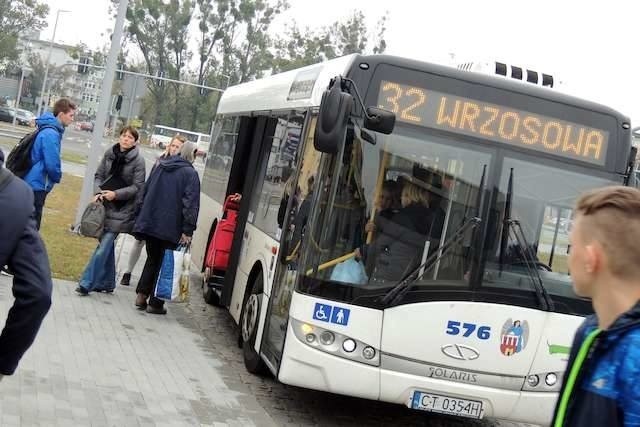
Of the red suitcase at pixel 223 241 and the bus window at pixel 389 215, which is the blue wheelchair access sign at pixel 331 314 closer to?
the bus window at pixel 389 215

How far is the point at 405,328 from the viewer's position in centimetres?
658

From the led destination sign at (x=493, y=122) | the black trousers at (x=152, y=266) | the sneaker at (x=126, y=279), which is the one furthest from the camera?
the sneaker at (x=126, y=279)

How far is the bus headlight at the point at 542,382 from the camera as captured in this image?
6.85m

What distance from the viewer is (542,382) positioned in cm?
690

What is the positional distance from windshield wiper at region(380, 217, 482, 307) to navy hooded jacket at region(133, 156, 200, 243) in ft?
12.6

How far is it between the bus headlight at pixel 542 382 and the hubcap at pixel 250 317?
8.05ft

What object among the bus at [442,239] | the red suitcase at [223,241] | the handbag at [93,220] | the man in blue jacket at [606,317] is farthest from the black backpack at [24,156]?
the man in blue jacket at [606,317]

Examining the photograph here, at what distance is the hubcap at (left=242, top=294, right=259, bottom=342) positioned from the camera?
811cm

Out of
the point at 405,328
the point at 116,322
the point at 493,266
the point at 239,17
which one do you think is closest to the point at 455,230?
the point at 493,266

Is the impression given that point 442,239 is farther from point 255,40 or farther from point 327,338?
point 255,40

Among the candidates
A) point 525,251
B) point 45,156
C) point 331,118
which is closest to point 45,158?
point 45,156

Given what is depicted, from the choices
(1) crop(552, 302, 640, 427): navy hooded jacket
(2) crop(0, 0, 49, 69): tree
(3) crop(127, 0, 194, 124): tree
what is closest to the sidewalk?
(1) crop(552, 302, 640, 427): navy hooded jacket

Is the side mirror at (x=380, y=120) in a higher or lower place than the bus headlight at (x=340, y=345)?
Answer: higher

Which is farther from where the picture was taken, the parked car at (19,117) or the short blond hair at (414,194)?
the parked car at (19,117)
